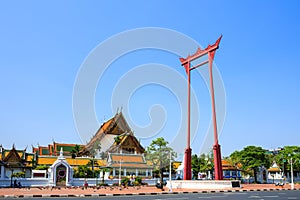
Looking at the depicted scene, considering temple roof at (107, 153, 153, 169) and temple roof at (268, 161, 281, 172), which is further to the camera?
temple roof at (268, 161, 281, 172)

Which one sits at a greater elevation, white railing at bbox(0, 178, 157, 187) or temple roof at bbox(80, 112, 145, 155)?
temple roof at bbox(80, 112, 145, 155)

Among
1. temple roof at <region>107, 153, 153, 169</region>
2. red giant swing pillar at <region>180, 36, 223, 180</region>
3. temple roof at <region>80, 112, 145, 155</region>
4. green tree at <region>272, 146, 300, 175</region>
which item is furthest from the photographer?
green tree at <region>272, 146, 300, 175</region>

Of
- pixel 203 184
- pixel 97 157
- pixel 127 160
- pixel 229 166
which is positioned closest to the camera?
pixel 203 184

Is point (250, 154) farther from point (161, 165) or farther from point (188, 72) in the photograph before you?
point (188, 72)

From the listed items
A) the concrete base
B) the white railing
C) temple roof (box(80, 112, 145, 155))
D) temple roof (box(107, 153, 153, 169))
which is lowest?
the white railing

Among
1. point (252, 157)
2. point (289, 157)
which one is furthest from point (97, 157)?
point (289, 157)

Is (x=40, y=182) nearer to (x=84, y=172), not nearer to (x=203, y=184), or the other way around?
(x=84, y=172)

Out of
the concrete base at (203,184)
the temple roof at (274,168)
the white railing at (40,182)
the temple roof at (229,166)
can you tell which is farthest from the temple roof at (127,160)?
the temple roof at (274,168)

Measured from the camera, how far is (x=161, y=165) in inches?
1439

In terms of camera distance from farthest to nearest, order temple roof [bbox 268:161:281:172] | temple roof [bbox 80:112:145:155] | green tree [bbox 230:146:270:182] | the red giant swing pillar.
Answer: temple roof [bbox 268:161:281:172], temple roof [bbox 80:112:145:155], green tree [bbox 230:146:270:182], the red giant swing pillar

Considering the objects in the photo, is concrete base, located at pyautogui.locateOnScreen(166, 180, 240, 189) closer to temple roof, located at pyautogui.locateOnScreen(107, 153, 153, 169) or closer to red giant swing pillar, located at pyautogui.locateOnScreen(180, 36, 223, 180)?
red giant swing pillar, located at pyautogui.locateOnScreen(180, 36, 223, 180)

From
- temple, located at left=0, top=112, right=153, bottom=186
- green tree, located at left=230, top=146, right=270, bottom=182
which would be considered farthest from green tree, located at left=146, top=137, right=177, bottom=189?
green tree, located at left=230, top=146, right=270, bottom=182

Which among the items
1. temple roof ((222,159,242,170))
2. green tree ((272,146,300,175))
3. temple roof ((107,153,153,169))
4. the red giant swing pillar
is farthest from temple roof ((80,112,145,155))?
green tree ((272,146,300,175))

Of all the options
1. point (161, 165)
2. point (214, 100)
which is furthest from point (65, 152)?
point (214, 100)
